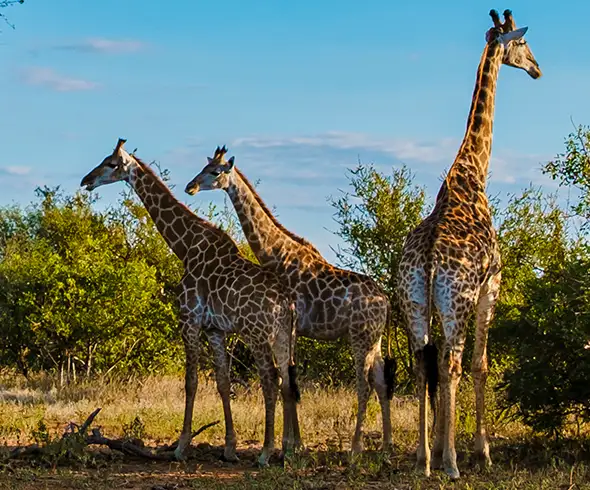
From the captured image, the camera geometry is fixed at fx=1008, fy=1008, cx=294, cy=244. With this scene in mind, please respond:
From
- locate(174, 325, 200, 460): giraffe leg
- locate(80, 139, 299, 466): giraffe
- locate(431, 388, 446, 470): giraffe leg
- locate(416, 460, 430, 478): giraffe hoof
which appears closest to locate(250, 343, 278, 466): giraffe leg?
locate(80, 139, 299, 466): giraffe

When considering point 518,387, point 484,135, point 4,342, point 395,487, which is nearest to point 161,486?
point 395,487

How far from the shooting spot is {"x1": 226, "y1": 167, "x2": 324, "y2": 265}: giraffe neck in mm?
11195

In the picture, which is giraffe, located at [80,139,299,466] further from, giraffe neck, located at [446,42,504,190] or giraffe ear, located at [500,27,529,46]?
giraffe ear, located at [500,27,529,46]

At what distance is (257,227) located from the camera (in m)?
11.2

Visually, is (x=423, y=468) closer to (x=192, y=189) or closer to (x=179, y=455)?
(x=179, y=455)

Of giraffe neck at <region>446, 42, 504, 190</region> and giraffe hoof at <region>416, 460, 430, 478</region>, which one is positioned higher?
giraffe neck at <region>446, 42, 504, 190</region>

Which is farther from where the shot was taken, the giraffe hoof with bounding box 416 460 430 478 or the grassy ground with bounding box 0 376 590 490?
the giraffe hoof with bounding box 416 460 430 478

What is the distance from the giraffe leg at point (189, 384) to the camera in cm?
1027

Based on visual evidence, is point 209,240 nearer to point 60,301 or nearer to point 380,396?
point 380,396

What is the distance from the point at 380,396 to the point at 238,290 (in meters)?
2.06

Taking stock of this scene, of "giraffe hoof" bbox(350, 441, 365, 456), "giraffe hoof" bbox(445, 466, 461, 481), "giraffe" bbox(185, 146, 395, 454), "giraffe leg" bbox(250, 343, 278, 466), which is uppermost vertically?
"giraffe" bbox(185, 146, 395, 454)

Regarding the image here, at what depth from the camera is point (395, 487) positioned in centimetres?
820

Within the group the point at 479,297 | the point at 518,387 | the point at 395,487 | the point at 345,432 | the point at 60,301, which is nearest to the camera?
the point at 395,487

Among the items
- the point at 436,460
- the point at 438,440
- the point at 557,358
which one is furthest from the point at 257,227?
the point at 557,358
